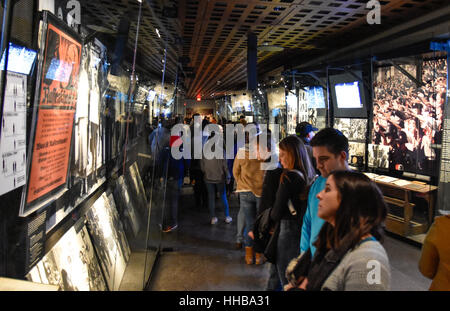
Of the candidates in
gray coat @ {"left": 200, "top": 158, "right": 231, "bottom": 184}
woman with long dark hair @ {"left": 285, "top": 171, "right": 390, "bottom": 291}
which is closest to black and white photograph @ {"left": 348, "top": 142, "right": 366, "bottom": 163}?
gray coat @ {"left": 200, "top": 158, "right": 231, "bottom": 184}

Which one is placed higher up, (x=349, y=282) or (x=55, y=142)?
(x=55, y=142)

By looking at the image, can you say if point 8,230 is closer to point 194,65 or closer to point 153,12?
point 153,12

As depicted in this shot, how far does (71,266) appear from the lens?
1.81 metres

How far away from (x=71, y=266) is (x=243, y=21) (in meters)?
3.25

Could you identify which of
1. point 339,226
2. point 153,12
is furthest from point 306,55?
point 339,226

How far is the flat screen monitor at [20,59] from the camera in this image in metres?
1.15

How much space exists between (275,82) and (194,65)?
224cm

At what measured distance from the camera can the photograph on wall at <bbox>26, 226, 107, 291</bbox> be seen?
1.53 m

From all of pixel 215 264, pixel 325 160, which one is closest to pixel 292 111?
pixel 215 264

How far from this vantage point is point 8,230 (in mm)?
1257

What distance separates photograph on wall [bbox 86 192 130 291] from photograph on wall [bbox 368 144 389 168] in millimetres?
4510

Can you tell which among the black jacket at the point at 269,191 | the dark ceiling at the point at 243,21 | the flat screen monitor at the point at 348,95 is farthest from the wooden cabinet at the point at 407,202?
the black jacket at the point at 269,191

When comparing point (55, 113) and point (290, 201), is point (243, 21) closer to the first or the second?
point (290, 201)
